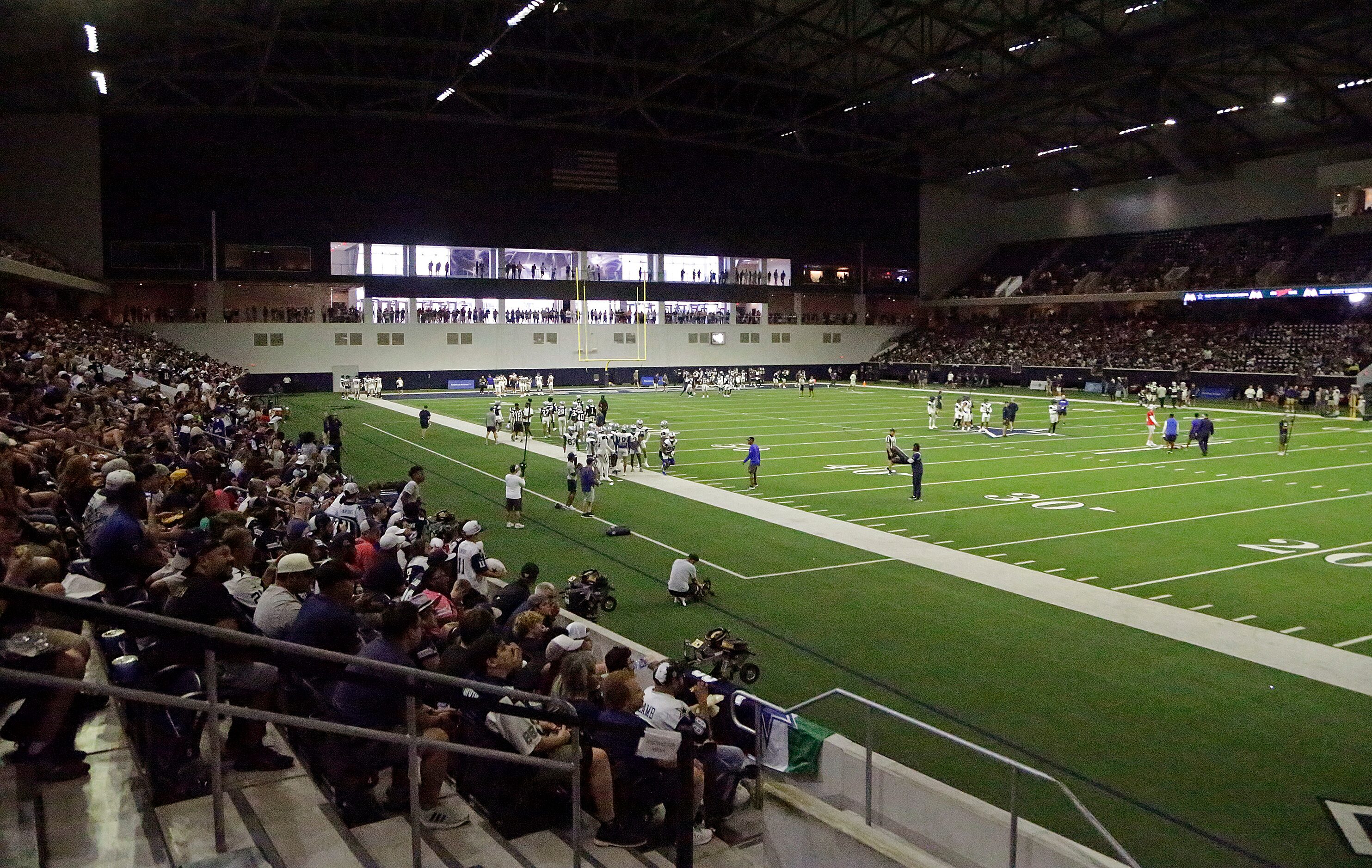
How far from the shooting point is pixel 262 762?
520 cm

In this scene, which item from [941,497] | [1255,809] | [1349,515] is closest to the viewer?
[1255,809]

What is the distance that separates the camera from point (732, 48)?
37.5 m

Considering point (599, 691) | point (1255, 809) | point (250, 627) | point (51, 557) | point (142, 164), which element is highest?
point (142, 164)

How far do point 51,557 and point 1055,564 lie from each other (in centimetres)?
1314

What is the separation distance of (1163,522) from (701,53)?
92.8 feet

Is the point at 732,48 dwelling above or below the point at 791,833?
above

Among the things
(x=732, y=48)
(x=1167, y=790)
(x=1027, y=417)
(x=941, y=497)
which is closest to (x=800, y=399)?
(x=1027, y=417)

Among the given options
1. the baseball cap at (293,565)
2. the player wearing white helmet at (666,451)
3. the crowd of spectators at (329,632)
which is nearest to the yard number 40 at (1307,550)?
the crowd of spectators at (329,632)

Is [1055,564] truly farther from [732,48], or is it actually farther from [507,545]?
[732,48]

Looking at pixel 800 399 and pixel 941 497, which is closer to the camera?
pixel 941 497

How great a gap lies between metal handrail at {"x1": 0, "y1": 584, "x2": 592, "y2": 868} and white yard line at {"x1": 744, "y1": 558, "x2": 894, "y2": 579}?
9.61 m

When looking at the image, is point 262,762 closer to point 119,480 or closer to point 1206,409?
point 119,480

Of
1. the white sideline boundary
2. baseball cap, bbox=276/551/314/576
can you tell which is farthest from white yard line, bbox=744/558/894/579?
baseball cap, bbox=276/551/314/576

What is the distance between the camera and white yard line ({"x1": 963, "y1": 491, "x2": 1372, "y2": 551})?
16359mm
